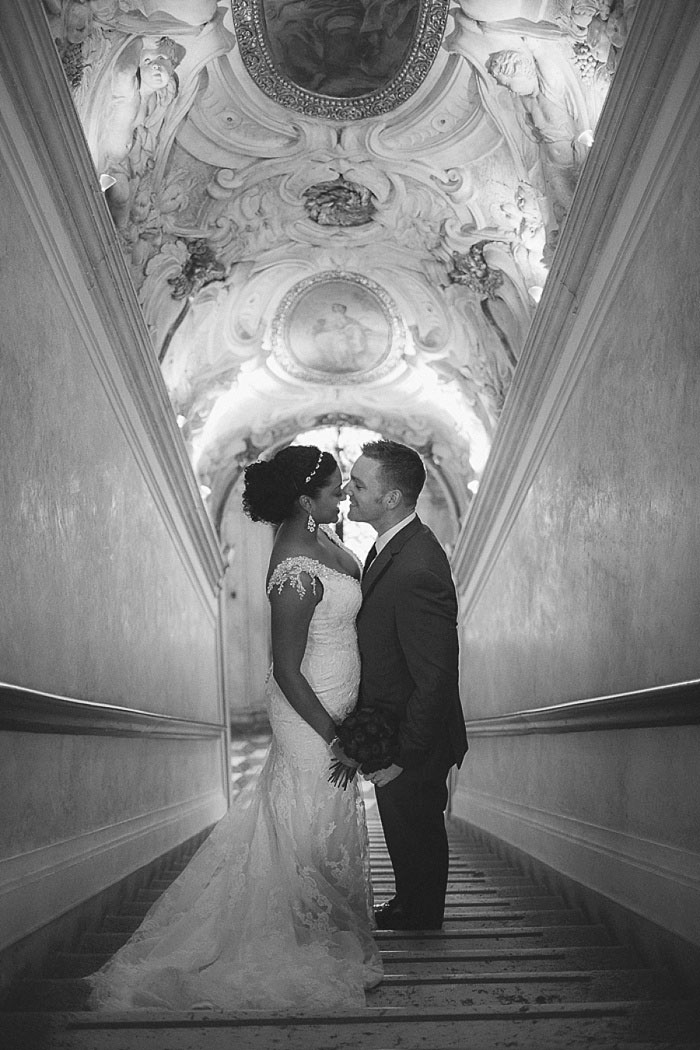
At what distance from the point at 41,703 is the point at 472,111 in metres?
6.48

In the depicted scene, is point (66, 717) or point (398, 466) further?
point (398, 466)

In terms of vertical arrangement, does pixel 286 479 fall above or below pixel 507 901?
above

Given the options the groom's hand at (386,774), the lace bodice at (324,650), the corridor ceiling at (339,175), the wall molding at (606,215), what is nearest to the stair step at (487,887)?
the groom's hand at (386,774)

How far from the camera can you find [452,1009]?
3.42 metres

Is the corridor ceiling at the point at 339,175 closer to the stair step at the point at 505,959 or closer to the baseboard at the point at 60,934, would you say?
the baseboard at the point at 60,934

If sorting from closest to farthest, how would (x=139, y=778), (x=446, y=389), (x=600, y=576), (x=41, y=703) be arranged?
(x=41, y=703)
(x=600, y=576)
(x=139, y=778)
(x=446, y=389)

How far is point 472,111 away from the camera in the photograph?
8.95m

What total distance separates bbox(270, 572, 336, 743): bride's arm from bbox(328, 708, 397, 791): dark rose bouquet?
90mm

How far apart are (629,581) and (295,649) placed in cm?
169

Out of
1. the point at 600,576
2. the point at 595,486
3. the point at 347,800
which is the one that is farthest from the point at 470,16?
the point at 347,800

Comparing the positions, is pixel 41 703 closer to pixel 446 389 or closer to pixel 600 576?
pixel 600 576

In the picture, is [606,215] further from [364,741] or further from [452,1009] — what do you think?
[452,1009]

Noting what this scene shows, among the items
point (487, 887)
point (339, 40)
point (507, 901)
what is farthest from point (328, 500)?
point (339, 40)

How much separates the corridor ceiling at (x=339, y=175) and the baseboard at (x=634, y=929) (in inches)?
187
